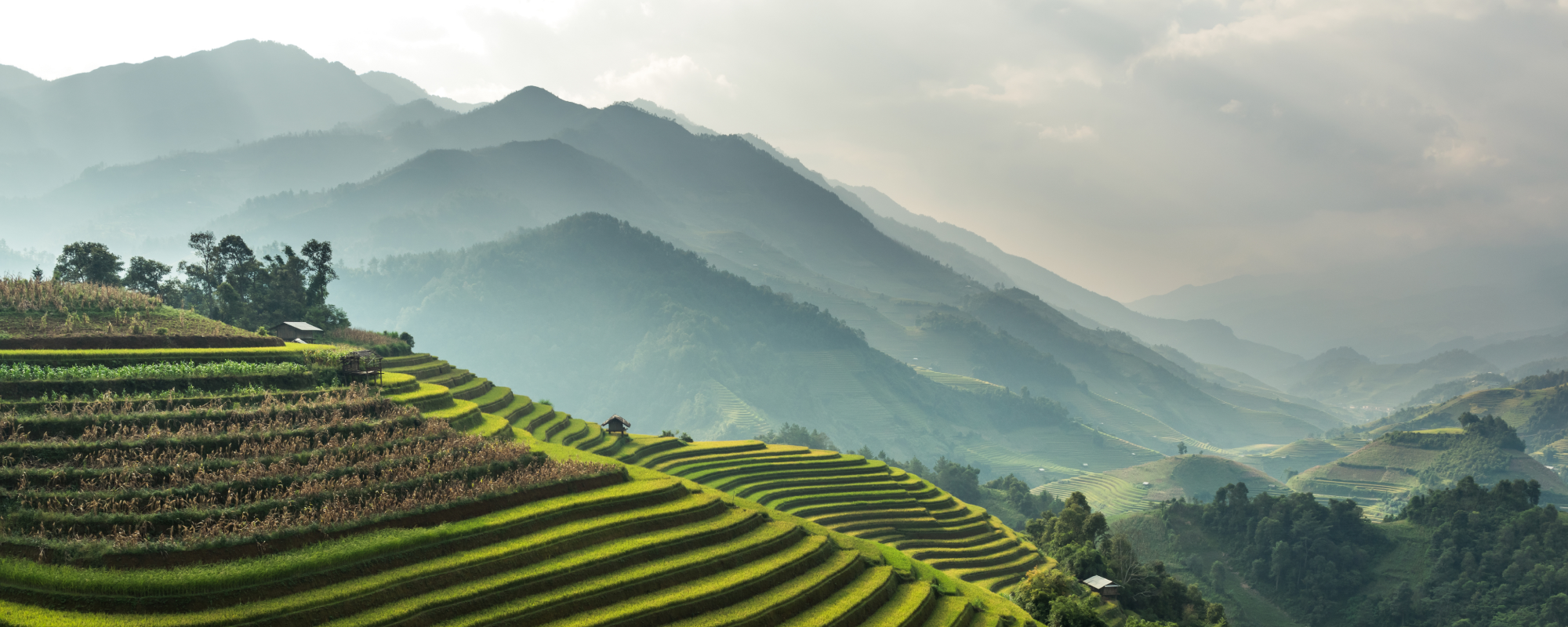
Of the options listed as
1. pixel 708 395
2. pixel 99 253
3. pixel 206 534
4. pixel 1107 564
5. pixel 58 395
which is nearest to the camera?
pixel 206 534

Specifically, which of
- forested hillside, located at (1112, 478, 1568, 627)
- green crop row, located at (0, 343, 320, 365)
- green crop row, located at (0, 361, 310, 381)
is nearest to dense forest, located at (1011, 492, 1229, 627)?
green crop row, located at (0, 361, 310, 381)

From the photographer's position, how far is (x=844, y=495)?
50.5 metres

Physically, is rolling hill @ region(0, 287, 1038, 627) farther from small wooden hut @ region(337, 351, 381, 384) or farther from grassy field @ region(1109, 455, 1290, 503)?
grassy field @ region(1109, 455, 1290, 503)

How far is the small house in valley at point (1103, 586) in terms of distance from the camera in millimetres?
43219

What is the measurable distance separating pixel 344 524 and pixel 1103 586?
38436 millimetres

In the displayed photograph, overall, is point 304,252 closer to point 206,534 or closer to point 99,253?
point 99,253

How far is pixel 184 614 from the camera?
15.9 m

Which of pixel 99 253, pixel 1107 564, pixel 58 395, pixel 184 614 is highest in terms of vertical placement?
pixel 99 253

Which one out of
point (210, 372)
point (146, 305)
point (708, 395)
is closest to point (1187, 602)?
point (210, 372)

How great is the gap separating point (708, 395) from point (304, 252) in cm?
12550

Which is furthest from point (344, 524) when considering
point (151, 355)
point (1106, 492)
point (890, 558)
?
point (1106, 492)

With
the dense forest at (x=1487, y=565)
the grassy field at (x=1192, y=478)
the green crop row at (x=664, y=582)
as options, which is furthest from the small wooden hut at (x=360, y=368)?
the grassy field at (x=1192, y=478)

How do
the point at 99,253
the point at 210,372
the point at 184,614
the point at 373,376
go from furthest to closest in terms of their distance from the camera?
the point at 99,253
the point at 373,376
the point at 210,372
the point at 184,614

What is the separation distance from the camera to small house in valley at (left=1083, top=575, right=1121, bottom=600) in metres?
43.2
